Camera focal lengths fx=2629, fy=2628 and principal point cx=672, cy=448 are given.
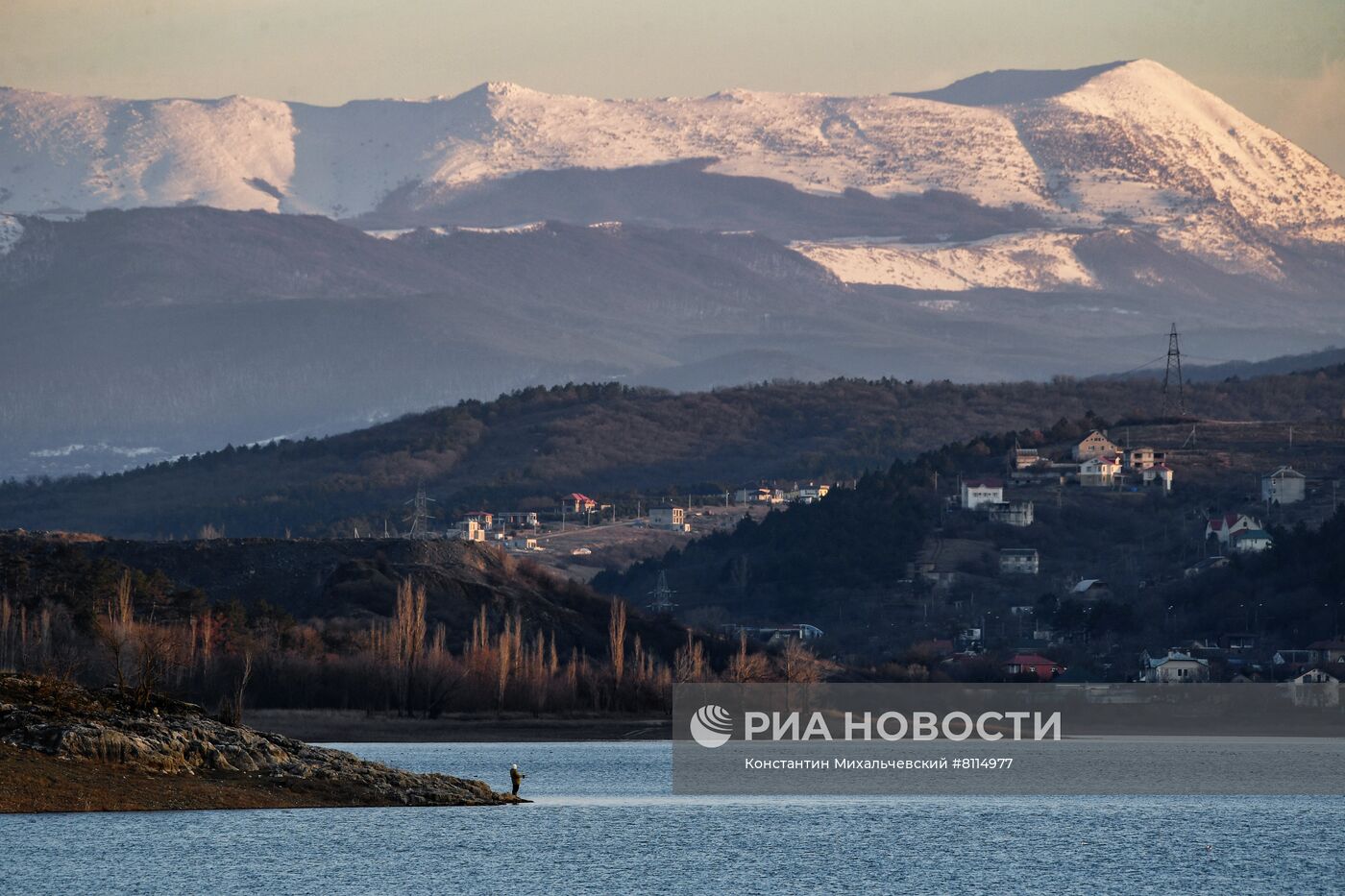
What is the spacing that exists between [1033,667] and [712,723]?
96.9 ft

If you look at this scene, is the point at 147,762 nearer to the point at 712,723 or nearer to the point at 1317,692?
the point at 712,723

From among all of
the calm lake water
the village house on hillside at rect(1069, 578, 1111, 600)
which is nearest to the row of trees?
the calm lake water

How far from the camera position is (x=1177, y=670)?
516ft

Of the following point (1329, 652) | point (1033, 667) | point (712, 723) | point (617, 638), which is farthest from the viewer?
point (1033, 667)

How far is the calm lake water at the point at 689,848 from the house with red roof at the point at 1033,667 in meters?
59.6

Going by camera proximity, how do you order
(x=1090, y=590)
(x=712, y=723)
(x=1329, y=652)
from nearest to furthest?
(x=712, y=723) < (x=1329, y=652) < (x=1090, y=590)

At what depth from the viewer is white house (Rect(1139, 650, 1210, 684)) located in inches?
6176

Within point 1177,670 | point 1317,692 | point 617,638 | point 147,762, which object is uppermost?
point 617,638

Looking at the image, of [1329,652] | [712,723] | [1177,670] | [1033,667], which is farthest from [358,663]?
[1329,652]

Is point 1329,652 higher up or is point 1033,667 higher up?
point 1329,652

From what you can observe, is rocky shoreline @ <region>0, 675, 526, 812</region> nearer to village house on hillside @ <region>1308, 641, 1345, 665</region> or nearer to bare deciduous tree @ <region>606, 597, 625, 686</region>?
bare deciduous tree @ <region>606, 597, 625, 686</region>

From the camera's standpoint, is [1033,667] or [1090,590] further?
[1090,590]

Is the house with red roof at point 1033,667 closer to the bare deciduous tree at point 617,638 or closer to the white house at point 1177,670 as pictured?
the white house at point 1177,670

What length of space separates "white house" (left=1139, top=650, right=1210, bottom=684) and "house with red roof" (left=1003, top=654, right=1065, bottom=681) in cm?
550
